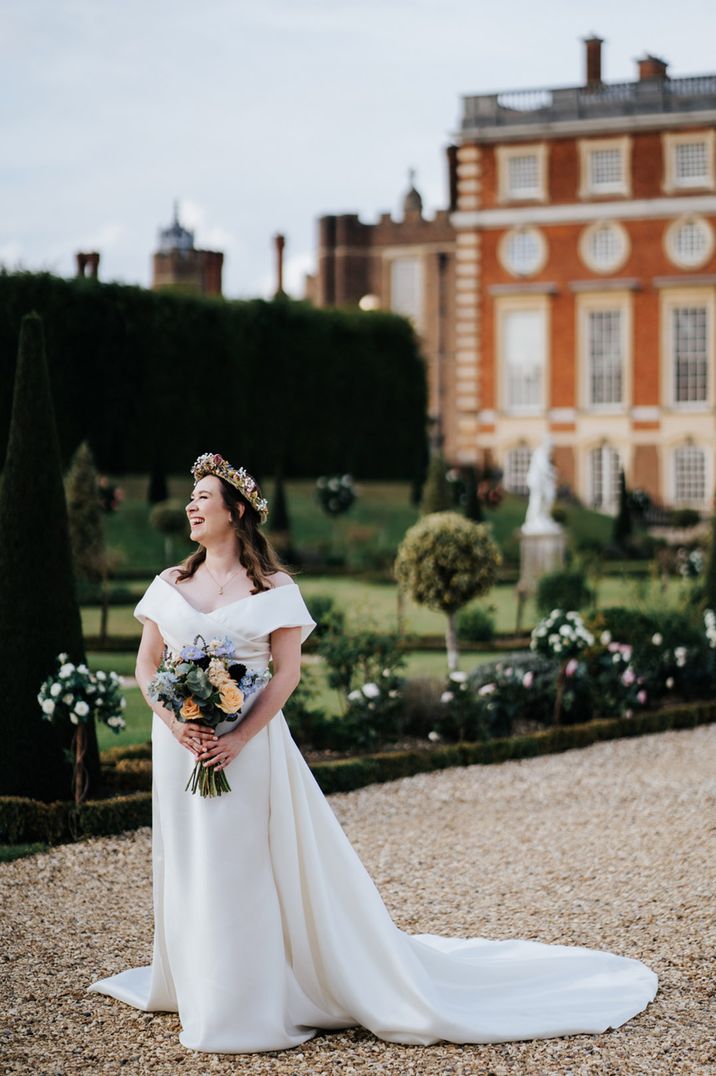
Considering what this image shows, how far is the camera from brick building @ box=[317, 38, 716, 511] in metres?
31.1

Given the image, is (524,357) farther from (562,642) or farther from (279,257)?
(562,642)

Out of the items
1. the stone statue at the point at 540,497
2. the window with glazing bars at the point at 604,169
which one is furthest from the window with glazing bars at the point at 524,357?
the stone statue at the point at 540,497

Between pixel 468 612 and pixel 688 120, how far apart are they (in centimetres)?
1965

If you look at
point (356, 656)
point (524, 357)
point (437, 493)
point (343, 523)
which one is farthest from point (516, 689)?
point (524, 357)

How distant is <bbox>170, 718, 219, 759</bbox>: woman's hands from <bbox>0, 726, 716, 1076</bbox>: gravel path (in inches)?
31.5

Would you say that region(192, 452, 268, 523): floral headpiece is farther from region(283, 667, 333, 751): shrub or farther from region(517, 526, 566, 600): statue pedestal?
region(517, 526, 566, 600): statue pedestal

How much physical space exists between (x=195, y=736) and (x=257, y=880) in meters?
0.43

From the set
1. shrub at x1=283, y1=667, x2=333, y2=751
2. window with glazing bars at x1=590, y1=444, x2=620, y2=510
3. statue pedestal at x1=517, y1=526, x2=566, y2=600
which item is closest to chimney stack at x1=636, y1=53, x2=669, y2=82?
window with glazing bars at x1=590, y1=444, x2=620, y2=510

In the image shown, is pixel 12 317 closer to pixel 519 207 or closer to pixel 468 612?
pixel 468 612

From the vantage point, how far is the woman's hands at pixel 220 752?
12.8ft

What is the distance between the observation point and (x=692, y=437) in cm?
3106

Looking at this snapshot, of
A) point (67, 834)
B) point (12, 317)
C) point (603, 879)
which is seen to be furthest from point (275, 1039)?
point (12, 317)

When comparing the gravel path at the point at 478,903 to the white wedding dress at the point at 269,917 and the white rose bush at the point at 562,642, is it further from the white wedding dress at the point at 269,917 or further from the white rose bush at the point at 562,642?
the white rose bush at the point at 562,642

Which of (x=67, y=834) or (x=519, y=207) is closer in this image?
(x=67, y=834)
